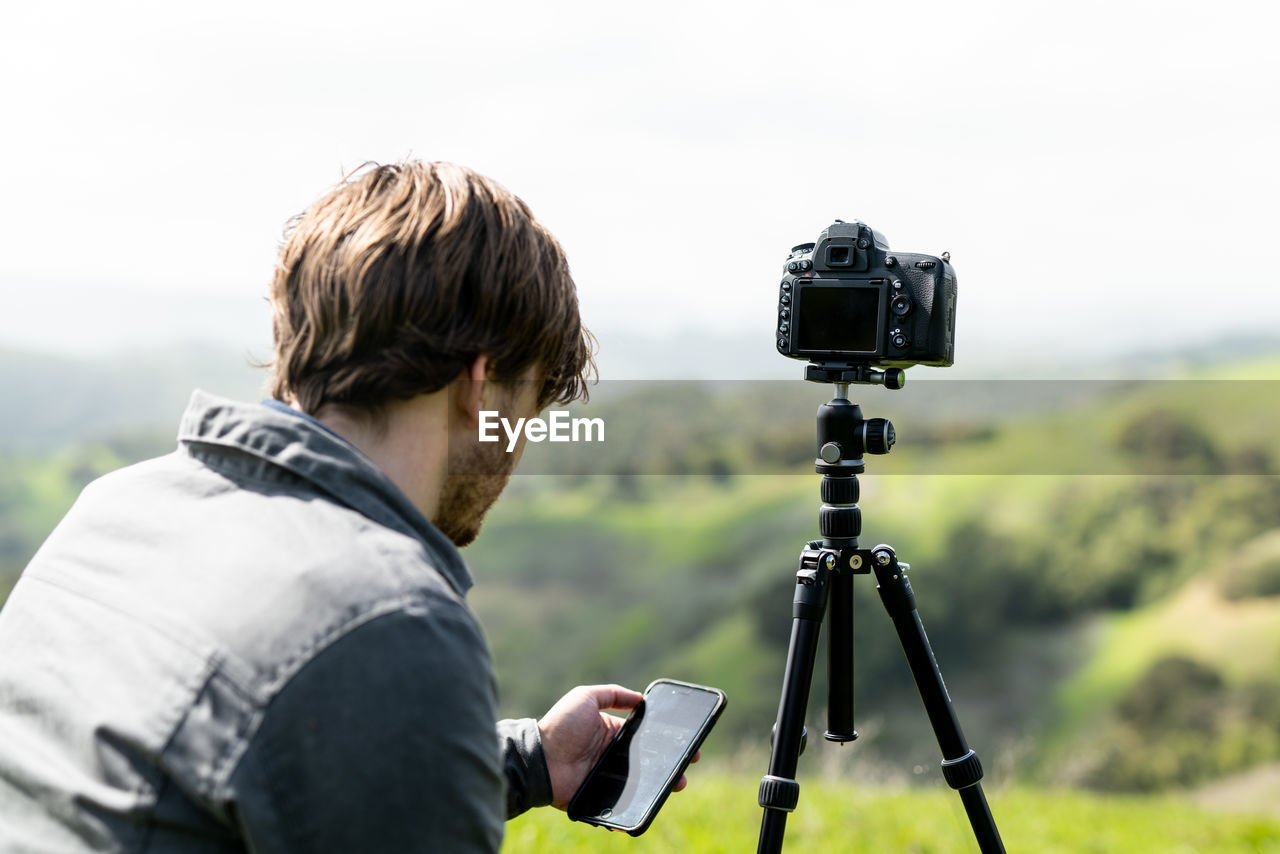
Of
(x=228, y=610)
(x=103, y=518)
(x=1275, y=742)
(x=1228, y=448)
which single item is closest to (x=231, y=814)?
(x=228, y=610)

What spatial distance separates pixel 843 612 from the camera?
2.50 metres

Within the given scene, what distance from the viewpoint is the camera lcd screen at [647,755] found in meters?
1.92

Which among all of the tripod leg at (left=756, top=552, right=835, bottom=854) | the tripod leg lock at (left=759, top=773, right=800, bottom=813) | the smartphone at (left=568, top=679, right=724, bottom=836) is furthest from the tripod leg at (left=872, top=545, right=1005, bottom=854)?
the smartphone at (left=568, top=679, right=724, bottom=836)

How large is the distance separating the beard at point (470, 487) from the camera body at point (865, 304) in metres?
0.94

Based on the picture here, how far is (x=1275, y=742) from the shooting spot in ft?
45.9

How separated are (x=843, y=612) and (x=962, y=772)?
397 millimetres

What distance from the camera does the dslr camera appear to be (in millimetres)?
2402

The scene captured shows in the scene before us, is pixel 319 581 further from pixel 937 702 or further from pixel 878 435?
pixel 937 702

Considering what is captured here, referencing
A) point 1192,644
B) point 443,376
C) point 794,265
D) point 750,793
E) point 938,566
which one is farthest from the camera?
point 938,566

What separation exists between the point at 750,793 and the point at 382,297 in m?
3.56

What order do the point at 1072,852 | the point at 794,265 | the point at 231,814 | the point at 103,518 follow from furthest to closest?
the point at 1072,852, the point at 794,265, the point at 103,518, the point at 231,814

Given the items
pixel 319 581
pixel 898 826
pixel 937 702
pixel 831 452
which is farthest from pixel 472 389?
pixel 898 826

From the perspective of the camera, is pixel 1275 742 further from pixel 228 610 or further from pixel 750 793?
pixel 228 610

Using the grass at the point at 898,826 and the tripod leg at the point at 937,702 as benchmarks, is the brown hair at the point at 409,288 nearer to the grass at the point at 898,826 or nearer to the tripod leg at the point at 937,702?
the tripod leg at the point at 937,702
